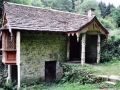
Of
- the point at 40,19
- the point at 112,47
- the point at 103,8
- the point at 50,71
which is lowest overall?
the point at 50,71

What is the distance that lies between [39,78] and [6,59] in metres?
2.79

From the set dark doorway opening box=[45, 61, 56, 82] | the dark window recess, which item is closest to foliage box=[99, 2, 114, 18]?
dark doorway opening box=[45, 61, 56, 82]

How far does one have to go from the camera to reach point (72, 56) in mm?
16984

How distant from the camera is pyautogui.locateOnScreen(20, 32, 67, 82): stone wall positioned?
1341 centimetres

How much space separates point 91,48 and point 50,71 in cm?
436

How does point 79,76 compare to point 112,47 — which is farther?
point 112,47

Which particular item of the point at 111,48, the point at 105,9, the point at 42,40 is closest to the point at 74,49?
the point at 111,48

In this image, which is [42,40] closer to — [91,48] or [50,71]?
[50,71]

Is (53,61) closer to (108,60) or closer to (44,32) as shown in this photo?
(44,32)

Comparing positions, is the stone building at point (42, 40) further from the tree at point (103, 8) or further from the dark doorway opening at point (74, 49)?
the tree at point (103, 8)

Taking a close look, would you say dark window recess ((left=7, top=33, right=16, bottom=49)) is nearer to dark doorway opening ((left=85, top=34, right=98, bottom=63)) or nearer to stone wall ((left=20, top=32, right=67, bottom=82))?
stone wall ((left=20, top=32, right=67, bottom=82))

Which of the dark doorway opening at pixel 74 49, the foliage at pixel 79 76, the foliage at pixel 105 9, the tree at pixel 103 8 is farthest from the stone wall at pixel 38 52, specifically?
the tree at pixel 103 8

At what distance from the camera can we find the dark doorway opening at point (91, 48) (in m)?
16.7

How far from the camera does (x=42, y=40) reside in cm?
1435
